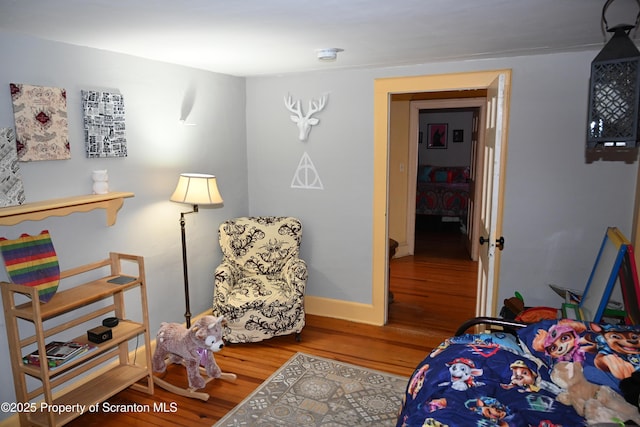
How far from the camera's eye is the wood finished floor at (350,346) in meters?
2.84

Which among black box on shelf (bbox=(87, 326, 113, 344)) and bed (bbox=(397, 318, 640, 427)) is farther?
black box on shelf (bbox=(87, 326, 113, 344))

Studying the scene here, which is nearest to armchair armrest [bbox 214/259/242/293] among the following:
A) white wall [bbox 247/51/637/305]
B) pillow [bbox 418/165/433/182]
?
white wall [bbox 247/51/637/305]

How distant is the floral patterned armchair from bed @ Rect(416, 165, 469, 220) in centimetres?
461

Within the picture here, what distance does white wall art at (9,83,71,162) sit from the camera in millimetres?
2469

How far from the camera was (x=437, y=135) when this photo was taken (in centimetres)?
967

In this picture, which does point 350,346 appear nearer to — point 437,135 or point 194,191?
point 194,191

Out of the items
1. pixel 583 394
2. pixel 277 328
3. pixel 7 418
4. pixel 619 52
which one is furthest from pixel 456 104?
pixel 7 418

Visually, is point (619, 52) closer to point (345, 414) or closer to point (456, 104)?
point (345, 414)

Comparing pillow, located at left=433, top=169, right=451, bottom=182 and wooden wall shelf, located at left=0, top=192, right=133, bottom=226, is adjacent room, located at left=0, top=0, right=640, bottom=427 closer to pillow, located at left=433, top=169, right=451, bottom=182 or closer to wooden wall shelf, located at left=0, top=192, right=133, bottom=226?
wooden wall shelf, located at left=0, top=192, right=133, bottom=226

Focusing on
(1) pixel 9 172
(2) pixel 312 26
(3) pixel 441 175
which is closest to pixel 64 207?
(1) pixel 9 172

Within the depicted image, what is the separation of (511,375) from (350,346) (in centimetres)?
196

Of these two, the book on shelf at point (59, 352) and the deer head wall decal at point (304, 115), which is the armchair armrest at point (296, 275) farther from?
the book on shelf at point (59, 352)

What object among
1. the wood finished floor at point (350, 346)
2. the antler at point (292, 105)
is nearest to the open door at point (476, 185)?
the wood finished floor at point (350, 346)

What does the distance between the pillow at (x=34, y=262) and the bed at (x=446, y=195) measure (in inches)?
259
